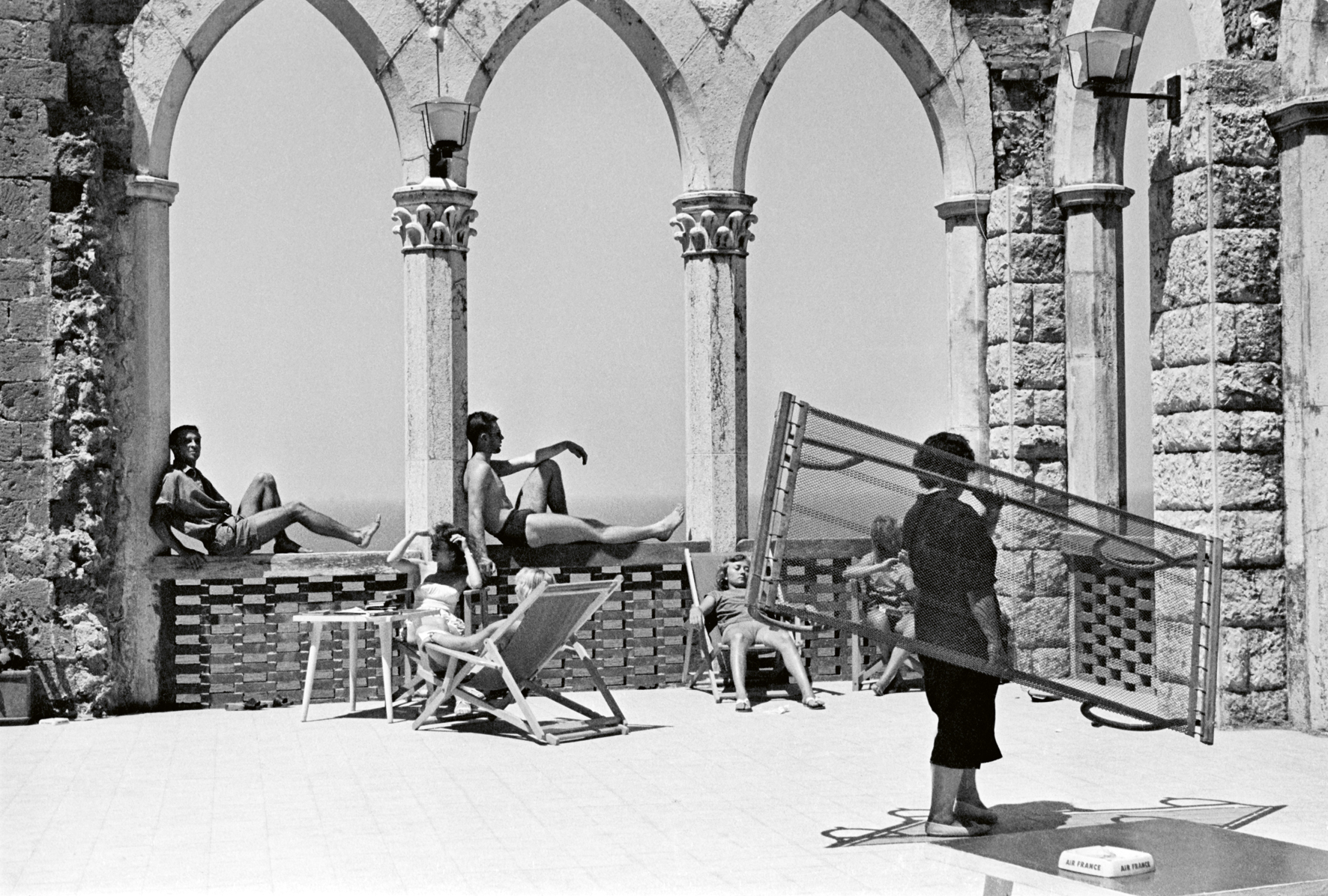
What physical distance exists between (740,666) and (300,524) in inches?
110

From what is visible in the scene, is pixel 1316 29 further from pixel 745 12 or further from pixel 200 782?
pixel 200 782

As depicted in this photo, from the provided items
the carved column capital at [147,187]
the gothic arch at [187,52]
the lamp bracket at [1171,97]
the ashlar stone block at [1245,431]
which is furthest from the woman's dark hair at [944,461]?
the carved column capital at [147,187]

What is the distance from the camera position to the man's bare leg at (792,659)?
34.0 feet

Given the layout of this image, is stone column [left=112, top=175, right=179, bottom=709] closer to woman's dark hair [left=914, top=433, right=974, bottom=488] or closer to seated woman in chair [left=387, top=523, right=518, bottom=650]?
seated woman in chair [left=387, top=523, right=518, bottom=650]

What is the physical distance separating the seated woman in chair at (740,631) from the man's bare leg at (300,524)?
2028mm

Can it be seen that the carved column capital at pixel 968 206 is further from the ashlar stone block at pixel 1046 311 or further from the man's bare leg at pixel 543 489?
the man's bare leg at pixel 543 489

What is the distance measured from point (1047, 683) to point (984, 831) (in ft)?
1.83

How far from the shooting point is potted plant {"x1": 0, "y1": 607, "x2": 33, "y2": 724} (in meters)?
10.1

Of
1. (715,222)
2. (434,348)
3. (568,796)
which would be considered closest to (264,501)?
(434,348)

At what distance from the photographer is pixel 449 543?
1033 centimetres

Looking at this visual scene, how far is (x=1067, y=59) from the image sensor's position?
11.3 meters

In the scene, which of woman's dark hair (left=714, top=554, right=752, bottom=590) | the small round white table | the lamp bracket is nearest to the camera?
the lamp bracket

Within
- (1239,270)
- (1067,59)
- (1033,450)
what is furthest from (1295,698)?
(1067,59)

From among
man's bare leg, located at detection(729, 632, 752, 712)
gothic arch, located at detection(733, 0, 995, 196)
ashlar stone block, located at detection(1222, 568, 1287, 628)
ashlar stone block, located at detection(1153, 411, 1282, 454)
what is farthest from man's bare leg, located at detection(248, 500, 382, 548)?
ashlar stone block, located at detection(1222, 568, 1287, 628)
